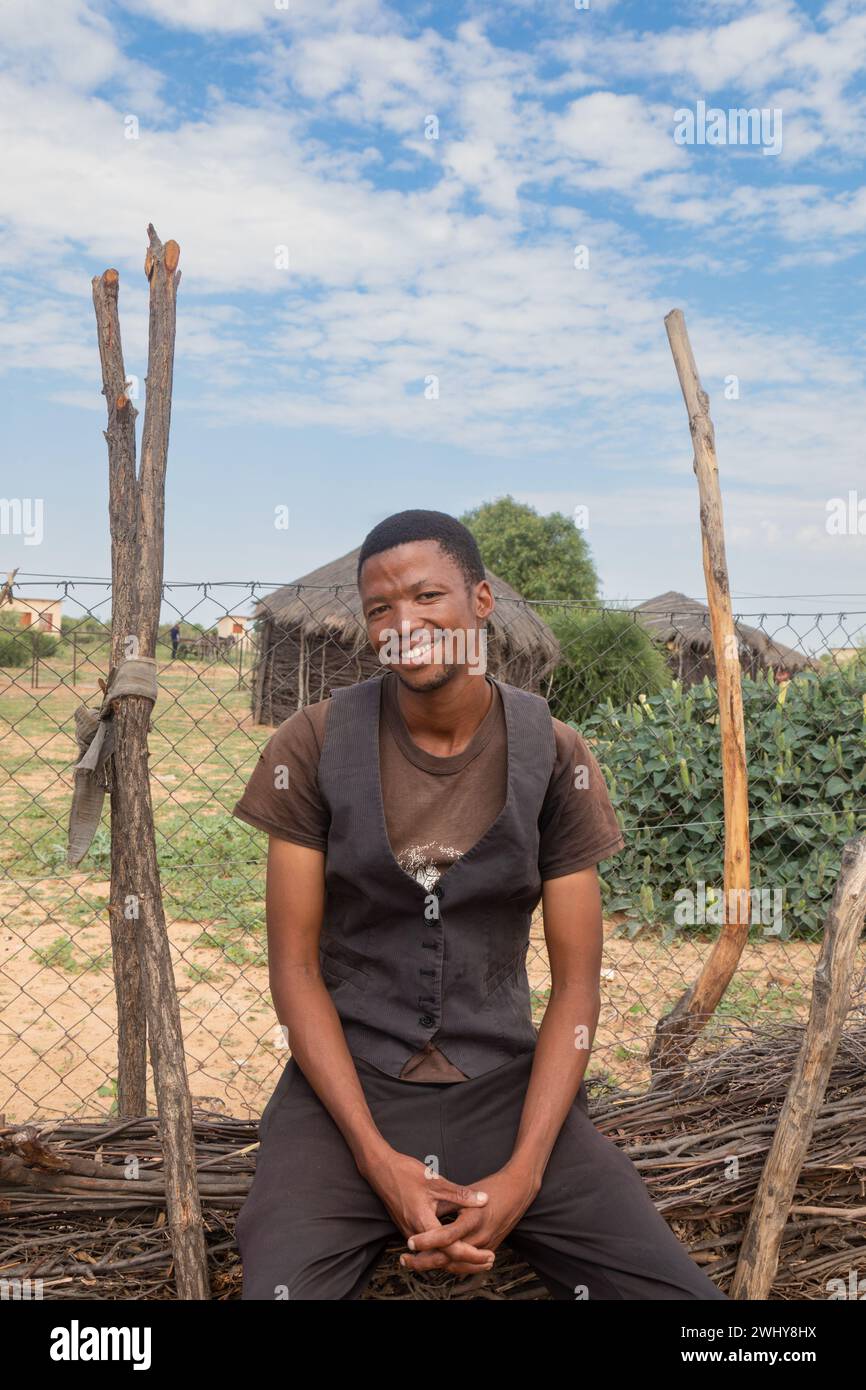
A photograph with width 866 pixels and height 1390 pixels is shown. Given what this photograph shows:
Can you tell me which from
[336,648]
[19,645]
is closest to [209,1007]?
[19,645]

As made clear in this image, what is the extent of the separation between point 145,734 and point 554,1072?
1.10 metres

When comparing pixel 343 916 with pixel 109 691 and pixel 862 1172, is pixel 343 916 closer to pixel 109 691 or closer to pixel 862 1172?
pixel 109 691

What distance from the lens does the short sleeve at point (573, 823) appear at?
6.98 feet

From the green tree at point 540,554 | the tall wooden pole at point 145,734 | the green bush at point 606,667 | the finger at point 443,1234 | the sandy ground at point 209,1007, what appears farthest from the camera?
the green tree at point 540,554

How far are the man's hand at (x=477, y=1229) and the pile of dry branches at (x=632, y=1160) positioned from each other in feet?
1.04

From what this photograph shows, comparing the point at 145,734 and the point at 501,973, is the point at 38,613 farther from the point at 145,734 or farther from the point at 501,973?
the point at 501,973

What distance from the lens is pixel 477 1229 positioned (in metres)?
1.81

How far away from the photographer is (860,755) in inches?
253

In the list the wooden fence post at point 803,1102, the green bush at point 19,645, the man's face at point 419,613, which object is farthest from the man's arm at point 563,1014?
the green bush at point 19,645

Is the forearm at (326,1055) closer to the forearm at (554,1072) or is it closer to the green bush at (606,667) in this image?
the forearm at (554,1072)

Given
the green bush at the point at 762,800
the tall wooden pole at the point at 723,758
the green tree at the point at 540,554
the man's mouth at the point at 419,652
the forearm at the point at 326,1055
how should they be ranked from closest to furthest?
the forearm at the point at 326,1055, the man's mouth at the point at 419,652, the tall wooden pole at the point at 723,758, the green bush at the point at 762,800, the green tree at the point at 540,554
